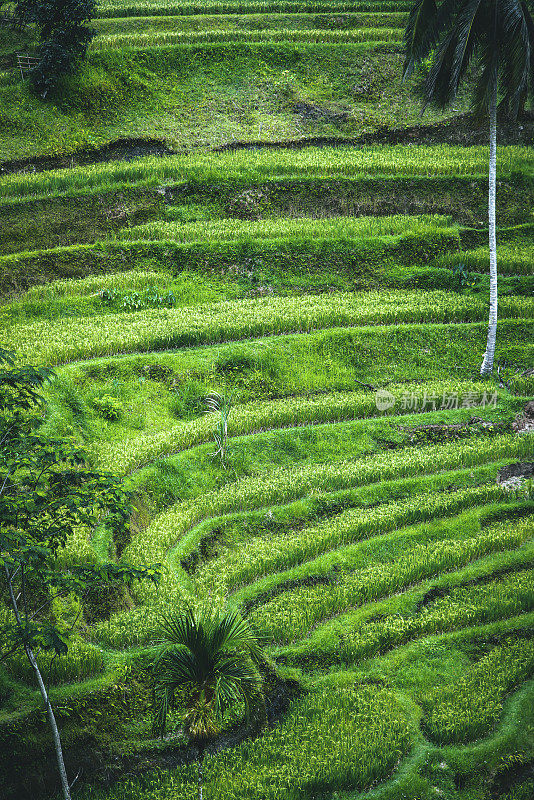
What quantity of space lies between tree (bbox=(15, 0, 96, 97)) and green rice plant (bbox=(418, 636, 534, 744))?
32948 millimetres

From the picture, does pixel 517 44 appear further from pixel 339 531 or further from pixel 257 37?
pixel 257 37

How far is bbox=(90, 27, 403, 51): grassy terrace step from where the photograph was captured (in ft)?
123

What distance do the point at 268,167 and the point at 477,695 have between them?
2526 centimetres

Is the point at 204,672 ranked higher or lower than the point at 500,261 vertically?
higher

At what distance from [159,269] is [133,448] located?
10549 mm

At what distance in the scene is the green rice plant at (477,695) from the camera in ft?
32.9

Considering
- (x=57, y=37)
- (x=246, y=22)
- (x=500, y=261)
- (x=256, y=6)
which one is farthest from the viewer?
(x=256, y=6)

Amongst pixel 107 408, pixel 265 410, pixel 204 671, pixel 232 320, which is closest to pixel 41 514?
pixel 204 671

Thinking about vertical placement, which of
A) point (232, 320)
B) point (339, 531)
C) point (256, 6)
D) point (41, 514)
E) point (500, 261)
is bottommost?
point (339, 531)

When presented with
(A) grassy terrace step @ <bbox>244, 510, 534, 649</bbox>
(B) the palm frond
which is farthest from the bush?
(B) the palm frond

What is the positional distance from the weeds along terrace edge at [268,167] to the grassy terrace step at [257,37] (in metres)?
10.7

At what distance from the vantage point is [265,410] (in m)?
18.8

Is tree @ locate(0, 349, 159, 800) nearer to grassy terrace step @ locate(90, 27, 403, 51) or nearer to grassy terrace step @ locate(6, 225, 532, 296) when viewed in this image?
grassy terrace step @ locate(6, 225, 532, 296)

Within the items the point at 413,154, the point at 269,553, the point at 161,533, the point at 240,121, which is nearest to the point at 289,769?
the point at 269,553
